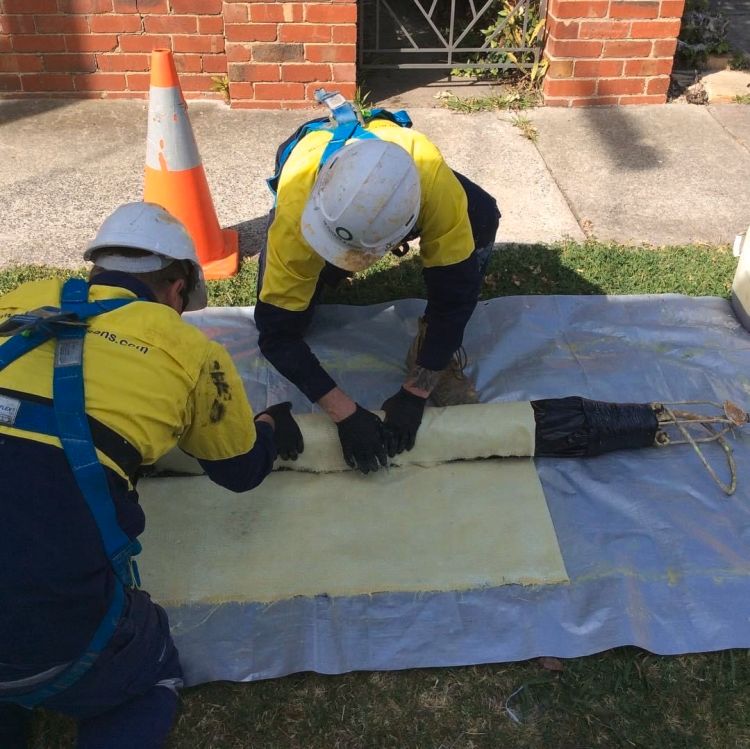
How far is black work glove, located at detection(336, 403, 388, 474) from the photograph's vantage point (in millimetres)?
2777

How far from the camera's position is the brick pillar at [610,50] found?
5.40 meters

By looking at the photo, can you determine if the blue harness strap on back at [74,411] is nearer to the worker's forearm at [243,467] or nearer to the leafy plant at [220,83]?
the worker's forearm at [243,467]

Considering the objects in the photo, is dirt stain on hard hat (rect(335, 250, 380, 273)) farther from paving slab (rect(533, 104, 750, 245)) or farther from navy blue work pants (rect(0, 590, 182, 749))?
paving slab (rect(533, 104, 750, 245))

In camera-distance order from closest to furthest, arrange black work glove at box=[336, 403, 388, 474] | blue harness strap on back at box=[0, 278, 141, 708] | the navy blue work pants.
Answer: blue harness strap on back at box=[0, 278, 141, 708] < the navy blue work pants < black work glove at box=[336, 403, 388, 474]

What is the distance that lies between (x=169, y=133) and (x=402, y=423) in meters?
2.01

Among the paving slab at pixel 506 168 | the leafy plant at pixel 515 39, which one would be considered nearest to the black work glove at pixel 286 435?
the paving slab at pixel 506 168

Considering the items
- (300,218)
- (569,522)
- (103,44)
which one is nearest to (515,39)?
(103,44)

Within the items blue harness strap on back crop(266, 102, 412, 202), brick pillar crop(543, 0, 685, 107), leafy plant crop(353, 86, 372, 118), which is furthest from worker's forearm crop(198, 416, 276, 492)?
brick pillar crop(543, 0, 685, 107)

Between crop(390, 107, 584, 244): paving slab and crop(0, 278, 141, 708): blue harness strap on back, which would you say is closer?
crop(0, 278, 141, 708): blue harness strap on back

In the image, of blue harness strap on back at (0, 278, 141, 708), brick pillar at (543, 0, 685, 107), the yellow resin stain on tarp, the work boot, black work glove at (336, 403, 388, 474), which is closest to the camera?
blue harness strap on back at (0, 278, 141, 708)

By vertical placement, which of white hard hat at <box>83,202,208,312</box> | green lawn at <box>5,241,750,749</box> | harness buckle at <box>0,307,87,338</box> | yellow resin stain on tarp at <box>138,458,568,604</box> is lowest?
green lawn at <box>5,241,750,749</box>

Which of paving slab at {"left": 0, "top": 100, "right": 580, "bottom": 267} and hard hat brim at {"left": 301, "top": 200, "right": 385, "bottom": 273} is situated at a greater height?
hard hat brim at {"left": 301, "top": 200, "right": 385, "bottom": 273}

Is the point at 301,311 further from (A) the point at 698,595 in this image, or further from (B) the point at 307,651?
(A) the point at 698,595

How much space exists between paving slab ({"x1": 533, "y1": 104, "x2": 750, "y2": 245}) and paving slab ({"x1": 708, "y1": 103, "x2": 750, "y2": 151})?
52 millimetres
